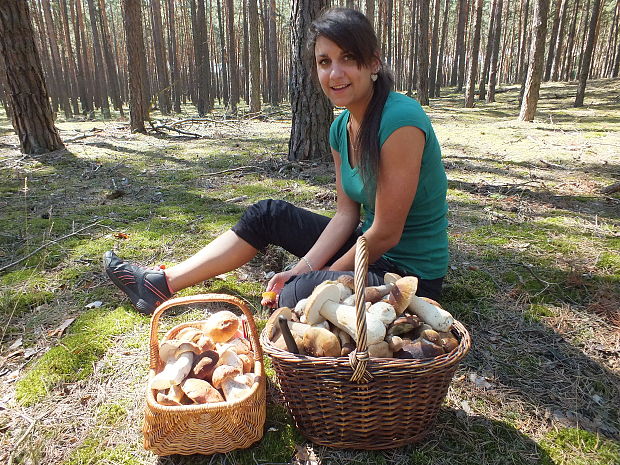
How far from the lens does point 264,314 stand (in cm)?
273

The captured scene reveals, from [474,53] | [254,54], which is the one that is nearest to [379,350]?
[254,54]

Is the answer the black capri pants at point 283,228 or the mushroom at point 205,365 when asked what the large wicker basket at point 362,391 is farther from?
the black capri pants at point 283,228

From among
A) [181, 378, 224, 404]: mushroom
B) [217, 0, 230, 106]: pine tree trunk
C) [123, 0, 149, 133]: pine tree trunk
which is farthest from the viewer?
[217, 0, 230, 106]: pine tree trunk

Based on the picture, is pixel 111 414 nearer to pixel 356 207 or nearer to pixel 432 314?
pixel 432 314

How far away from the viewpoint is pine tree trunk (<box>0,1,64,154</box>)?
6723mm

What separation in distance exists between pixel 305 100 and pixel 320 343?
498 cm

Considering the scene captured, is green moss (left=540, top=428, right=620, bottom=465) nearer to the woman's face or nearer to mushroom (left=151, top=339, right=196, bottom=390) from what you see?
mushroom (left=151, top=339, right=196, bottom=390)

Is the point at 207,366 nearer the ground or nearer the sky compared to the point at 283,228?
nearer the ground

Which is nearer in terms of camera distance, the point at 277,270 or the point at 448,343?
the point at 448,343

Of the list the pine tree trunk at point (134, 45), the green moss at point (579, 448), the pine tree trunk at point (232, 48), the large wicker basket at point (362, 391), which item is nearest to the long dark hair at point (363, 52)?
the large wicker basket at point (362, 391)

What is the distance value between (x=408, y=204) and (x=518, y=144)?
7017mm

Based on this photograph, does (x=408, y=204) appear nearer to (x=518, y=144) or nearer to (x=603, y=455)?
(x=603, y=455)

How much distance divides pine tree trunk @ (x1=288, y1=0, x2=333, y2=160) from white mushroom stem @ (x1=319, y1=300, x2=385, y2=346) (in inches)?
177

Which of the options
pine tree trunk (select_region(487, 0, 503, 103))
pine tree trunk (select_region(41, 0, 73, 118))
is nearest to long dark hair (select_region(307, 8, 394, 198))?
pine tree trunk (select_region(487, 0, 503, 103))
